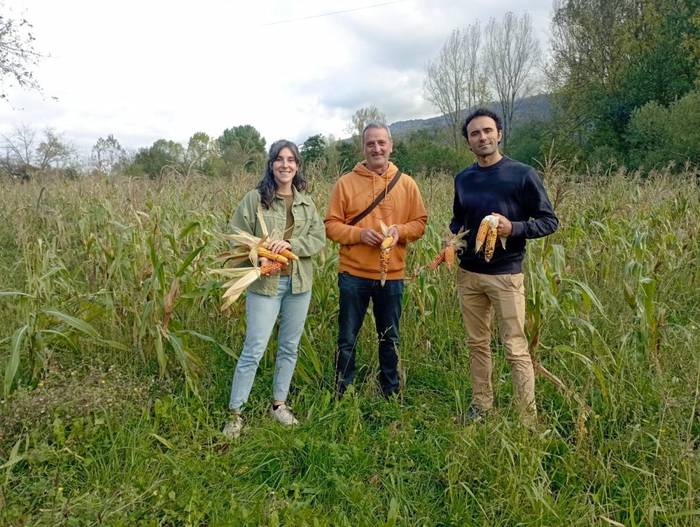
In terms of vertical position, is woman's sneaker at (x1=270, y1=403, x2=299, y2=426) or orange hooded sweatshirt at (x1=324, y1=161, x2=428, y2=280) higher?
orange hooded sweatshirt at (x1=324, y1=161, x2=428, y2=280)

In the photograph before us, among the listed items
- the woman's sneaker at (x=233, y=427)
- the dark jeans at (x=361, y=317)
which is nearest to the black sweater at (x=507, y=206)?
the dark jeans at (x=361, y=317)

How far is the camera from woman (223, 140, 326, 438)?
2.46m

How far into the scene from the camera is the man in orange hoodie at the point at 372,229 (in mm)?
2619

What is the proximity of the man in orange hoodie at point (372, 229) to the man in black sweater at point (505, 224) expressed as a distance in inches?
15.1

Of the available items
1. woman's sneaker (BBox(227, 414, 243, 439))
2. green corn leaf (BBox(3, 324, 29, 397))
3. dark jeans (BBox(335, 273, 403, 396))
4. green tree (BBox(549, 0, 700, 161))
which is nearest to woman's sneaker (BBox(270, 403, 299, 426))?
woman's sneaker (BBox(227, 414, 243, 439))

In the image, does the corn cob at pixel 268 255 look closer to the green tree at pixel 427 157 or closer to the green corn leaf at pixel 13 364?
the green corn leaf at pixel 13 364

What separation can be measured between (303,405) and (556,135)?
23880 mm

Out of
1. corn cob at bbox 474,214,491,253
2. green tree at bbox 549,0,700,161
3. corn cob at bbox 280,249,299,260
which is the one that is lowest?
corn cob at bbox 280,249,299,260

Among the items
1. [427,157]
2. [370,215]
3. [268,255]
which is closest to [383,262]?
[370,215]

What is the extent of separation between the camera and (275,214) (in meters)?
2.54

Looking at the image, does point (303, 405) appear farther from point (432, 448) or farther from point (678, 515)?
point (678, 515)

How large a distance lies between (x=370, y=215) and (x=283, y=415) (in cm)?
126

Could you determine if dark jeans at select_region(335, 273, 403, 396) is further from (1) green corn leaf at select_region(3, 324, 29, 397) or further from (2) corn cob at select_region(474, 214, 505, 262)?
(1) green corn leaf at select_region(3, 324, 29, 397)

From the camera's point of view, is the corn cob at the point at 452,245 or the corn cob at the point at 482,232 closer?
the corn cob at the point at 482,232
